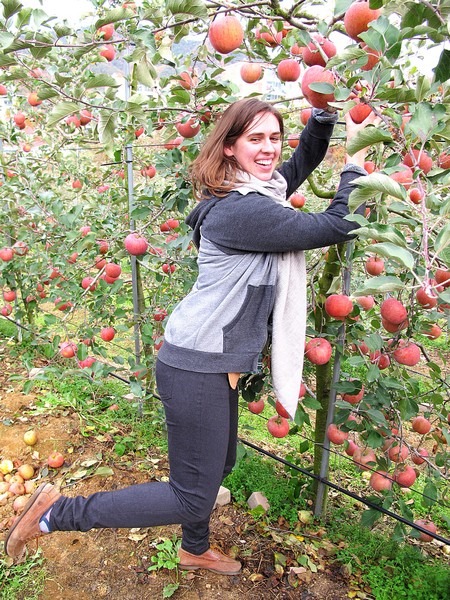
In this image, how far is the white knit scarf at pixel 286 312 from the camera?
1354mm

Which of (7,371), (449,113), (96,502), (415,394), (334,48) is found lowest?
(7,371)

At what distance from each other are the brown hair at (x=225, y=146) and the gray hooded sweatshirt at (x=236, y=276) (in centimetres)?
5

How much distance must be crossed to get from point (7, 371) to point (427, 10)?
10.8 feet

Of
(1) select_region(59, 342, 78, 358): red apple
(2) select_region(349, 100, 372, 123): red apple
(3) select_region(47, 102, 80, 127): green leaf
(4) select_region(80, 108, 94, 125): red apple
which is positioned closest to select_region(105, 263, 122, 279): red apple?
(1) select_region(59, 342, 78, 358): red apple

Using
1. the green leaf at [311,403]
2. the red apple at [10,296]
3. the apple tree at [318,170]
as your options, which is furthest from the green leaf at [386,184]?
the red apple at [10,296]

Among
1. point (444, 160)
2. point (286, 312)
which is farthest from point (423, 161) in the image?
point (286, 312)

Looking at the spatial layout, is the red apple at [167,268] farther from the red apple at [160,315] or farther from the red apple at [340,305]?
the red apple at [340,305]

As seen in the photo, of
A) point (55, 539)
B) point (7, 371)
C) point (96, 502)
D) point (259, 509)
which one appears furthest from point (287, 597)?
point (7, 371)

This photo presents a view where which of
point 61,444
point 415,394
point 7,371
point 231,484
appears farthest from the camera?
point 7,371

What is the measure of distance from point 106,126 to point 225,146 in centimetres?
40

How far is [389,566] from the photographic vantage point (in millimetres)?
1854

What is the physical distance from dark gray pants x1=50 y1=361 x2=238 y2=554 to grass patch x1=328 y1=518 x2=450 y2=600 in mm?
721

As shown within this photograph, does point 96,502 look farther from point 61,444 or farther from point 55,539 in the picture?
point 61,444

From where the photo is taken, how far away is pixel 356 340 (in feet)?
5.74
